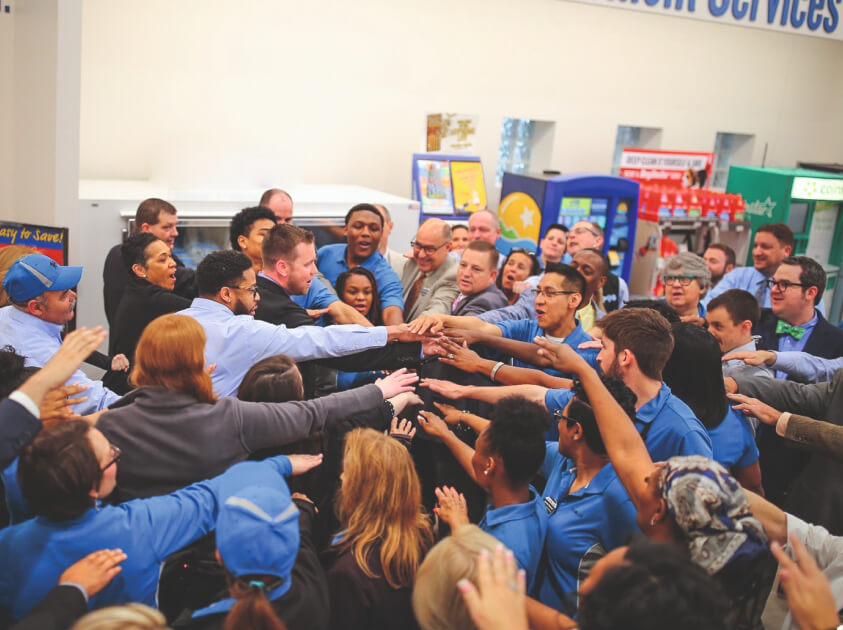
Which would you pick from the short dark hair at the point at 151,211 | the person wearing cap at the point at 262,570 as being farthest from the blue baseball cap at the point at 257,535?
the short dark hair at the point at 151,211

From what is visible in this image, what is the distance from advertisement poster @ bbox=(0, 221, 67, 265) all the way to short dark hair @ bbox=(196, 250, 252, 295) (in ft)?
7.20

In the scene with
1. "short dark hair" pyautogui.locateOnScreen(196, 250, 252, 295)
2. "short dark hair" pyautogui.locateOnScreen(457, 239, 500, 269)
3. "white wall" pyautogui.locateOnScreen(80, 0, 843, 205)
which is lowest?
"short dark hair" pyautogui.locateOnScreen(196, 250, 252, 295)

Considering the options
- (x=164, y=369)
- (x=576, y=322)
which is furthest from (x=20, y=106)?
(x=576, y=322)

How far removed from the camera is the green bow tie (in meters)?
4.14

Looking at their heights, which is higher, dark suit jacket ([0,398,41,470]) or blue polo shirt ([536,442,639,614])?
dark suit jacket ([0,398,41,470])

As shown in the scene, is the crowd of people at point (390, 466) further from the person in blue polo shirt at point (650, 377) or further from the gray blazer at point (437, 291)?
the gray blazer at point (437, 291)

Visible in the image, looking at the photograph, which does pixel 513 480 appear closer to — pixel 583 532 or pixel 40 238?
pixel 583 532

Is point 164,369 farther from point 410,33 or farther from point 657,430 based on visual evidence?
point 410,33

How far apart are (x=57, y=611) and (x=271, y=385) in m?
0.94

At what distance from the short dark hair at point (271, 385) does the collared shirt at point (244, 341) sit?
15.3 inches

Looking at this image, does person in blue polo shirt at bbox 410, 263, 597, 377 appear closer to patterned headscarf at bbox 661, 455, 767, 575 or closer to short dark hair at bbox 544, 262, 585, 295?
short dark hair at bbox 544, 262, 585, 295

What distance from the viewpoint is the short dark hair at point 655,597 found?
1.32m

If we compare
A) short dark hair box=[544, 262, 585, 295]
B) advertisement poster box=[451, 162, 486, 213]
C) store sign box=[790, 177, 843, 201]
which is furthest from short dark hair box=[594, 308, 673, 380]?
store sign box=[790, 177, 843, 201]

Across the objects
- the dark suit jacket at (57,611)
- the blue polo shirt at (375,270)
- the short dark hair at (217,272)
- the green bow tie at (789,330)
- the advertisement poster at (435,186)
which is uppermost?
the advertisement poster at (435,186)
